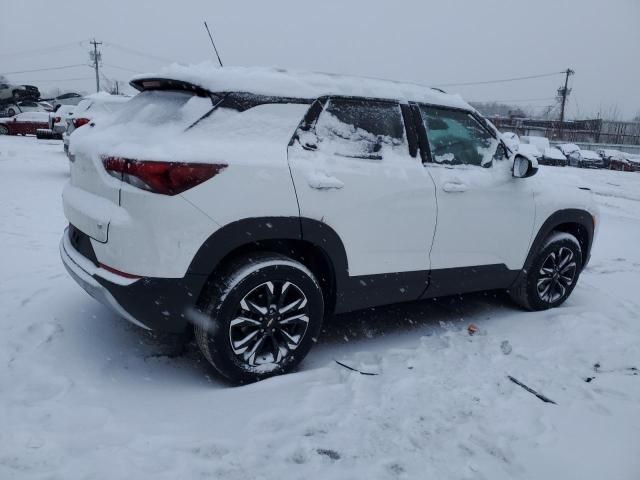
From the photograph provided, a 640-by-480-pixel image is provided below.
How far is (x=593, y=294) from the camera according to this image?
4871 millimetres

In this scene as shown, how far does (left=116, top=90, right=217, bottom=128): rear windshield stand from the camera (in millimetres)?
2666

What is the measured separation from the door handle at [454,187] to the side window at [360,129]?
1.29 ft

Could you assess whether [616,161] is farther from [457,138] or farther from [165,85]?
[165,85]

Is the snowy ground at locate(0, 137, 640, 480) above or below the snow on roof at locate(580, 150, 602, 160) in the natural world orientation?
below

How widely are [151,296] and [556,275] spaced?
11.7ft

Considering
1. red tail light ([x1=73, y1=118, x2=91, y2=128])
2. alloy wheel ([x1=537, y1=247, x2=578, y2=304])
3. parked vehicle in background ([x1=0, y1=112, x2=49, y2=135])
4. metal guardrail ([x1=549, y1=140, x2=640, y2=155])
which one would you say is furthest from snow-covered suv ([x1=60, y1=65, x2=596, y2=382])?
metal guardrail ([x1=549, y1=140, x2=640, y2=155])

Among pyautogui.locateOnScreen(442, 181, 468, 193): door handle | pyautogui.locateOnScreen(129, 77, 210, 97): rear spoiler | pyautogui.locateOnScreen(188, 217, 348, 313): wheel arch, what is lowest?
pyautogui.locateOnScreen(188, 217, 348, 313): wheel arch

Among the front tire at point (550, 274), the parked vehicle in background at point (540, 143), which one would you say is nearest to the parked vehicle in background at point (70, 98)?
the parked vehicle in background at point (540, 143)

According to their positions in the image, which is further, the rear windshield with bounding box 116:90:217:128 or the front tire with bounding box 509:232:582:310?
the front tire with bounding box 509:232:582:310

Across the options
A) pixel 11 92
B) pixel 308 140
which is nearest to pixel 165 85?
pixel 308 140

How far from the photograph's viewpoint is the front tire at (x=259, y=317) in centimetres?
267

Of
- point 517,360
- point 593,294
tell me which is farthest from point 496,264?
point 593,294

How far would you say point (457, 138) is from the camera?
143 inches

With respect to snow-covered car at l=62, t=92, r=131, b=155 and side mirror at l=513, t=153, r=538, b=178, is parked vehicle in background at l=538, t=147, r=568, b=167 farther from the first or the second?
side mirror at l=513, t=153, r=538, b=178
